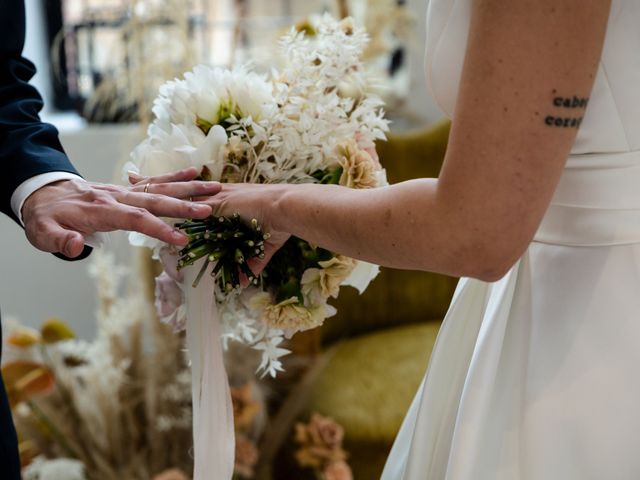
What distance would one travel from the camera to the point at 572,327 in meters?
0.88

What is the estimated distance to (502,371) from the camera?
0.92m

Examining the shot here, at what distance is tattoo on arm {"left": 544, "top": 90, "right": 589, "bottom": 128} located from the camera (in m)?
0.69

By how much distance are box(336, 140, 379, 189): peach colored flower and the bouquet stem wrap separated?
8.7 inches

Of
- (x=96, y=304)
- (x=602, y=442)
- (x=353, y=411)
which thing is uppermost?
(x=602, y=442)

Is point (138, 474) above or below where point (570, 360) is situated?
below

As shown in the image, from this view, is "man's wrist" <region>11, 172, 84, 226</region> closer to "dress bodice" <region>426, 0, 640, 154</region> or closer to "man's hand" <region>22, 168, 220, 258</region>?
"man's hand" <region>22, 168, 220, 258</region>

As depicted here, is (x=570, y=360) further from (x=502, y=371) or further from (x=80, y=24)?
(x=80, y=24)

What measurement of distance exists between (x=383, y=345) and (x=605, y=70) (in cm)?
159

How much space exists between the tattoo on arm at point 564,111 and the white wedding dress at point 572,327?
13 cm

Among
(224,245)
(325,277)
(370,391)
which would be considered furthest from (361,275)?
(370,391)

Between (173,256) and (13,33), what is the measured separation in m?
0.44

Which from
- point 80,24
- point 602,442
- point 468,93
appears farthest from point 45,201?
point 80,24

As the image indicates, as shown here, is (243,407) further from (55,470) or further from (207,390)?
(207,390)

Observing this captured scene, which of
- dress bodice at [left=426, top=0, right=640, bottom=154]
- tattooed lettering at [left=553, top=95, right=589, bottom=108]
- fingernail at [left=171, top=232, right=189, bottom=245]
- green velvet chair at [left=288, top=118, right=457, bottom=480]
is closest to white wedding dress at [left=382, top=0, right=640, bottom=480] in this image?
dress bodice at [left=426, top=0, right=640, bottom=154]
